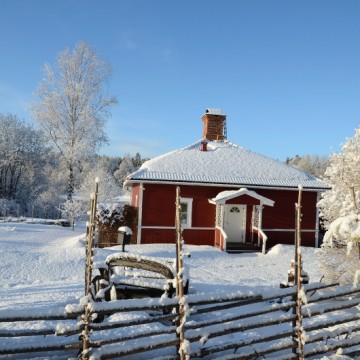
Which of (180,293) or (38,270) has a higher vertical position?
(180,293)

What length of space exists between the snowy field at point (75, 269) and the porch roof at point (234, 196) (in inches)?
89.5

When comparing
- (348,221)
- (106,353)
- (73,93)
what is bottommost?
(106,353)

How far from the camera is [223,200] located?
16438mm

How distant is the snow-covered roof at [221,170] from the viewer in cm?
1746

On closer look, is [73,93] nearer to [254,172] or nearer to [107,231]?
[107,231]

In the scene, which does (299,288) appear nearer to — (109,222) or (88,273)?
(88,273)

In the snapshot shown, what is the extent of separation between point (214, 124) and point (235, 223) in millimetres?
7254

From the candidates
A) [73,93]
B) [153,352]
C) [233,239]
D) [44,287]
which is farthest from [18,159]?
[153,352]

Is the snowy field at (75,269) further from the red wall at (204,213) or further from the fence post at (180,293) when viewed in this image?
the fence post at (180,293)

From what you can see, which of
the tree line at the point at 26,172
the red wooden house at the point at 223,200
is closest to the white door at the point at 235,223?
the red wooden house at the point at 223,200

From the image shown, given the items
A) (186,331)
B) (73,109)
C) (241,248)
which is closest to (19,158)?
(73,109)

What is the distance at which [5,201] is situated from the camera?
112ft

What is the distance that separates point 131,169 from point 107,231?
82.9 meters

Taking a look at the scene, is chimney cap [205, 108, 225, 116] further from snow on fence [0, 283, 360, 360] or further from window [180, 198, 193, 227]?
snow on fence [0, 283, 360, 360]
